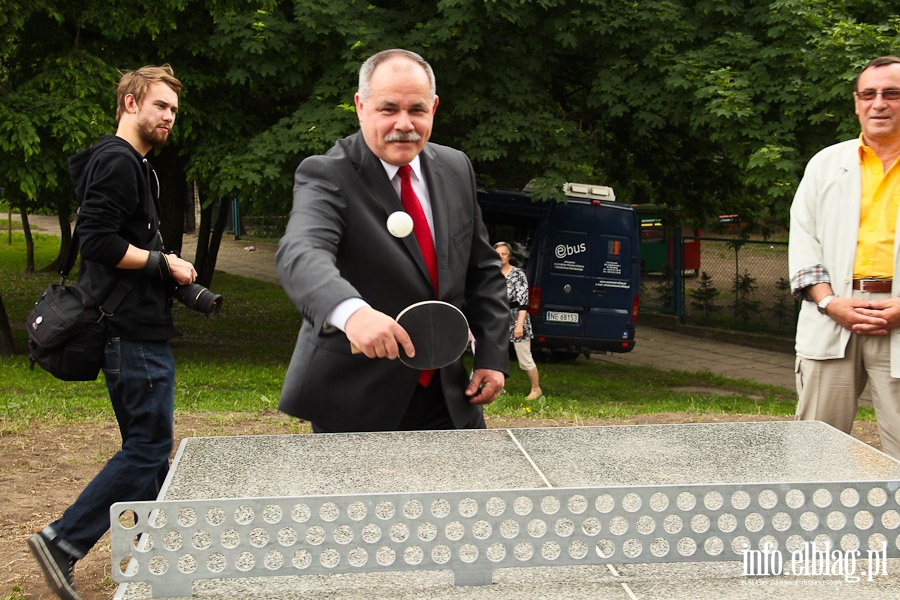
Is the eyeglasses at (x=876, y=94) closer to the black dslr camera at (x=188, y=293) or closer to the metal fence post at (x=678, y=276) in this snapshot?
the black dslr camera at (x=188, y=293)

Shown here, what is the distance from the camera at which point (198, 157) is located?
45.3 ft

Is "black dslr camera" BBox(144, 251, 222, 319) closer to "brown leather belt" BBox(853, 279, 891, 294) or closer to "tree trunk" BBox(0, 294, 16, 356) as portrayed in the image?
"brown leather belt" BBox(853, 279, 891, 294)

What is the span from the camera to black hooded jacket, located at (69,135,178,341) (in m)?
4.19

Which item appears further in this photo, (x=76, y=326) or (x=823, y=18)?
(x=823, y=18)

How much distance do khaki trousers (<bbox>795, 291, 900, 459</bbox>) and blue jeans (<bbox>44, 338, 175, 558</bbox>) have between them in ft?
8.82

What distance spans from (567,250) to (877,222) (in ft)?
42.3

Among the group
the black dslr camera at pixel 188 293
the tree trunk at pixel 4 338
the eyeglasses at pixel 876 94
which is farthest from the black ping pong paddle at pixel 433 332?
the tree trunk at pixel 4 338

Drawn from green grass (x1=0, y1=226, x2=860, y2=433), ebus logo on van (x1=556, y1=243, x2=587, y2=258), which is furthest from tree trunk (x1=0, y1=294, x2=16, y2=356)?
ebus logo on van (x1=556, y1=243, x2=587, y2=258)

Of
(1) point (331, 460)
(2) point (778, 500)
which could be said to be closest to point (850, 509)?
(2) point (778, 500)

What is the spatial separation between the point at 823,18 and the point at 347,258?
33.8ft

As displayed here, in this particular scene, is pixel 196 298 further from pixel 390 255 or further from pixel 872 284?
pixel 872 284

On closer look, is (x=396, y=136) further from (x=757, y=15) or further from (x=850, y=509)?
(x=757, y=15)

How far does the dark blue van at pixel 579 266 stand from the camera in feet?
56.2
